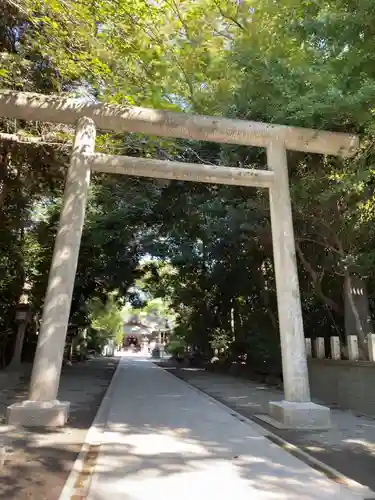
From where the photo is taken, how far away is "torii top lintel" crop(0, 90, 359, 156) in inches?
315

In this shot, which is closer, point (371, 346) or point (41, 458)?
point (41, 458)

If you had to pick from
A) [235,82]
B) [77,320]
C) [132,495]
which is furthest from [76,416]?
[77,320]

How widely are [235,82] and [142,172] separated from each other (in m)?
3.04

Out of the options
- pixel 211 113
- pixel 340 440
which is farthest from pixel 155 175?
pixel 340 440

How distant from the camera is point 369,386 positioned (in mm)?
9430

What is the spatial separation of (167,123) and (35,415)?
5.48 meters

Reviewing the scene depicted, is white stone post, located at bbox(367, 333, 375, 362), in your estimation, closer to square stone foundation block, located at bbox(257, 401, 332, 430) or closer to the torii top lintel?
square stone foundation block, located at bbox(257, 401, 332, 430)

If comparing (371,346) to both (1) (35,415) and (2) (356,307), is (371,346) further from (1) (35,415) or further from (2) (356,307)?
(1) (35,415)

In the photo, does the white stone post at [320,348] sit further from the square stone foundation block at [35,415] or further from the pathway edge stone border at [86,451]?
the square stone foundation block at [35,415]

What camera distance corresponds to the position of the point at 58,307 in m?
7.56

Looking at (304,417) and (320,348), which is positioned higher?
(320,348)

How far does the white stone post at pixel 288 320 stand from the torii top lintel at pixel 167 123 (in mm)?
360

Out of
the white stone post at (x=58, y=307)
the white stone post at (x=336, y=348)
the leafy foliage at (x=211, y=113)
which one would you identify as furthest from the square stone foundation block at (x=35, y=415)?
the white stone post at (x=336, y=348)

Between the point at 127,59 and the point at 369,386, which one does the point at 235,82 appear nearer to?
the point at 127,59
